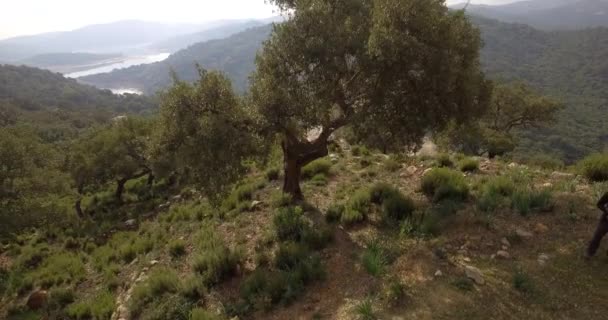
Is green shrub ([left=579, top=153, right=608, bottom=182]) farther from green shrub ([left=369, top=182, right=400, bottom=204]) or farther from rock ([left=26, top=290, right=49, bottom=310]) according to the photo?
rock ([left=26, top=290, right=49, bottom=310])

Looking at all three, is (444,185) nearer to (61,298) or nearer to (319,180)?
(319,180)

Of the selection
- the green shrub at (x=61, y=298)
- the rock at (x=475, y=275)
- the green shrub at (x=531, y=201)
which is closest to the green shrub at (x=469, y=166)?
the green shrub at (x=531, y=201)

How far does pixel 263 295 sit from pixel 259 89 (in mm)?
6198

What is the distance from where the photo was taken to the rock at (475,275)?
802cm

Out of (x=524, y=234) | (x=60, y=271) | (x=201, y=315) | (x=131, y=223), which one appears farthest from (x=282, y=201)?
(x=131, y=223)

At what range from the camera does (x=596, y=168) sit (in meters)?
12.3

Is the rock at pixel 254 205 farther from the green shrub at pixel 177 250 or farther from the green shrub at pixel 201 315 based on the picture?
the green shrub at pixel 201 315

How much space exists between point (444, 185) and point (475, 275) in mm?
4814

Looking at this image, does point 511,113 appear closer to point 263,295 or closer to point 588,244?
point 588,244

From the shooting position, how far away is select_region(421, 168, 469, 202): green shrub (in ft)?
39.6

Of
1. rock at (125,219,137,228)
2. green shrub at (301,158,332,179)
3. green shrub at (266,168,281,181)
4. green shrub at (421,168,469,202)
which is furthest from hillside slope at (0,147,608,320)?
rock at (125,219,137,228)

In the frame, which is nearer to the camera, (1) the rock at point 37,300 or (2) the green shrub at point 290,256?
(2) the green shrub at point 290,256

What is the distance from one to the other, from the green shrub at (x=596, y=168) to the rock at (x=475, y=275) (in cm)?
713

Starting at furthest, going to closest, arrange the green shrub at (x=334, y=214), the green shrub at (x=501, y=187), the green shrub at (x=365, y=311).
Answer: the green shrub at (x=334, y=214) → the green shrub at (x=501, y=187) → the green shrub at (x=365, y=311)
